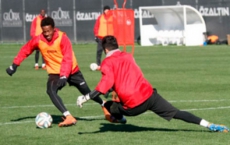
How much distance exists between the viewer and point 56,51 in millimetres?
12688

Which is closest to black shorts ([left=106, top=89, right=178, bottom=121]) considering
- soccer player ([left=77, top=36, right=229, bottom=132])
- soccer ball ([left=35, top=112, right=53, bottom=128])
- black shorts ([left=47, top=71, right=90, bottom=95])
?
soccer player ([left=77, top=36, right=229, bottom=132])

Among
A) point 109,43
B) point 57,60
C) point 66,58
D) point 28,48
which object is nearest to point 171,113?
point 109,43

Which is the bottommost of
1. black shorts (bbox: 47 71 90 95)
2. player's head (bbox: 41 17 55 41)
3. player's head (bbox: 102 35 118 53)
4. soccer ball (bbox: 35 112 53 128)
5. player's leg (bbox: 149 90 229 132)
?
soccer ball (bbox: 35 112 53 128)

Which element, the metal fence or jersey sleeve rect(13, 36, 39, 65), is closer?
jersey sleeve rect(13, 36, 39, 65)

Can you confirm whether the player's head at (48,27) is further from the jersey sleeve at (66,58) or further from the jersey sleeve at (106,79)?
the jersey sleeve at (106,79)

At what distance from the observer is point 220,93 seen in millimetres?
16969

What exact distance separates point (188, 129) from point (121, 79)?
1.62m

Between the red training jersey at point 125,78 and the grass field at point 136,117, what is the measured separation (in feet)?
2.03

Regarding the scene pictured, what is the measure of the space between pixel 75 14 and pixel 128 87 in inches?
1367

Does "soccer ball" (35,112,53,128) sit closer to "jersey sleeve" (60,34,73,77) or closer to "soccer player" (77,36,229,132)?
"jersey sleeve" (60,34,73,77)

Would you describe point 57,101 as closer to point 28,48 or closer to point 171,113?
point 28,48

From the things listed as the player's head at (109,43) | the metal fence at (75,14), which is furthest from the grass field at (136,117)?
the metal fence at (75,14)

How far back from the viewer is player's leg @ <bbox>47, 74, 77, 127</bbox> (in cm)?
1232

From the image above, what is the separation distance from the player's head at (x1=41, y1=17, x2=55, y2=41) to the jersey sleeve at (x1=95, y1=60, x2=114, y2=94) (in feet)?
6.20
